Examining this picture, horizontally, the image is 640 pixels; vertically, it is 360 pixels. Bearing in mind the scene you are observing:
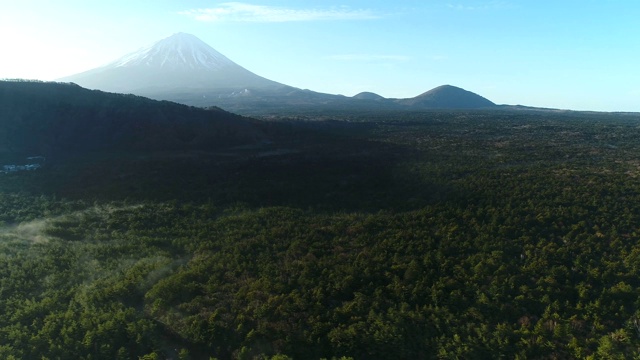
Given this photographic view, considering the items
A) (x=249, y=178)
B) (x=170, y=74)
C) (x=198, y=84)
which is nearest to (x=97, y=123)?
(x=249, y=178)

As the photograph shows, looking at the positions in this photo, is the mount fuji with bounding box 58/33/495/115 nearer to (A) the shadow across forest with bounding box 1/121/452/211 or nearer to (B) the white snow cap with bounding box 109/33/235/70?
(B) the white snow cap with bounding box 109/33/235/70

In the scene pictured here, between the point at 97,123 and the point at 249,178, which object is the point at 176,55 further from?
the point at 249,178

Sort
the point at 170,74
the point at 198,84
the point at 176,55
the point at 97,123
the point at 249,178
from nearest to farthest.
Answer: the point at 249,178 < the point at 97,123 < the point at 198,84 < the point at 170,74 < the point at 176,55

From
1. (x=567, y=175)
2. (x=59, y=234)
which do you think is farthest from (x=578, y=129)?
(x=59, y=234)

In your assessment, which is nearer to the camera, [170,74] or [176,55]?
[170,74]

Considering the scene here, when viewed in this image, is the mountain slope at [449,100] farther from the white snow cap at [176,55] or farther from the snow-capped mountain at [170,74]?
the white snow cap at [176,55]

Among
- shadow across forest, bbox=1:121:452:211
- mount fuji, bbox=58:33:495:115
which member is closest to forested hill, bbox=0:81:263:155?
shadow across forest, bbox=1:121:452:211

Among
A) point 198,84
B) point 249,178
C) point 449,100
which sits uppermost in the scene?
point 198,84
